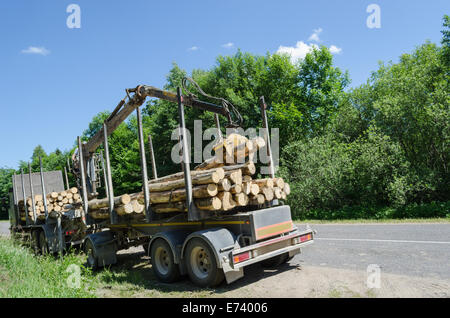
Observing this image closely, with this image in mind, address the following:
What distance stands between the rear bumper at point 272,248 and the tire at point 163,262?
1.61m

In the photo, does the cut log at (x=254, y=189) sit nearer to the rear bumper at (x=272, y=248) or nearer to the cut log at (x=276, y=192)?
the cut log at (x=276, y=192)

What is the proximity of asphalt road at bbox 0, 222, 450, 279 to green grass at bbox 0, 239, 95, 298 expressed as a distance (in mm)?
4594

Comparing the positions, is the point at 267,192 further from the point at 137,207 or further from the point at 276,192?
the point at 137,207

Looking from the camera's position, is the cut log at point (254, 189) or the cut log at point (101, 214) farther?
the cut log at point (101, 214)

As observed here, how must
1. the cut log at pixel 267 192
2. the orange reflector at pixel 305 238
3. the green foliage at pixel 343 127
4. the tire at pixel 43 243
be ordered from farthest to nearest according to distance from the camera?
the green foliage at pixel 343 127 < the tire at pixel 43 243 < the orange reflector at pixel 305 238 < the cut log at pixel 267 192

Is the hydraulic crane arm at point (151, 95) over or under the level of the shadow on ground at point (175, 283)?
→ over

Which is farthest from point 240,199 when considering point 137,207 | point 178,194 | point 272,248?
point 137,207

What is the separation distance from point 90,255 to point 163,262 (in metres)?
3.04

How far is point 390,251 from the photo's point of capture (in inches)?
301

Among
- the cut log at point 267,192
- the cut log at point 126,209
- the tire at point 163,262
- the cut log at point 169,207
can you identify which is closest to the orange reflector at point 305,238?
the cut log at point 267,192

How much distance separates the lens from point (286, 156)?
2091 cm

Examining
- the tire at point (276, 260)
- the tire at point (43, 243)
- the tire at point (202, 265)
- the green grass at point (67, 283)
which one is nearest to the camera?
the green grass at point (67, 283)

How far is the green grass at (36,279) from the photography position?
4.95m

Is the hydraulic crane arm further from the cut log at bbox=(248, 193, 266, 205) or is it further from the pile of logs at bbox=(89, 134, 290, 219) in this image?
the cut log at bbox=(248, 193, 266, 205)
